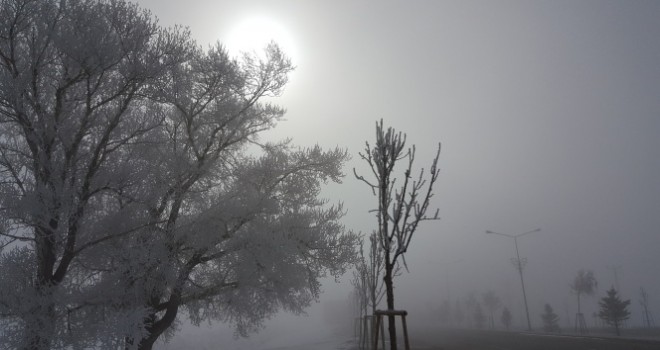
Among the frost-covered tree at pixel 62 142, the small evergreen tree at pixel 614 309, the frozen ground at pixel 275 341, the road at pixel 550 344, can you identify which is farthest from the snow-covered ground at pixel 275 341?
the small evergreen tree at pixel 614 309

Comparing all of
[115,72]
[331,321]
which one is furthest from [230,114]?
[331,321]

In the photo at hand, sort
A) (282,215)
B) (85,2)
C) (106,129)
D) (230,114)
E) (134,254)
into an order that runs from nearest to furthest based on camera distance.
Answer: (134,254)
(85,2)
(106,129)
(282,215)
(230,114)

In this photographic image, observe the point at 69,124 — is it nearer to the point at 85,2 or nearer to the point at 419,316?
the point at 85,2

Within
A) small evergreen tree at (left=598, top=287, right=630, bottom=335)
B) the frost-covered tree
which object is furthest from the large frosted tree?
small evergreen tree at (left=598, top=287, right=630, bottom=335)

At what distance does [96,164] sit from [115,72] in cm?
255

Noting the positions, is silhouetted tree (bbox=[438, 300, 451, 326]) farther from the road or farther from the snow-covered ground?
the road

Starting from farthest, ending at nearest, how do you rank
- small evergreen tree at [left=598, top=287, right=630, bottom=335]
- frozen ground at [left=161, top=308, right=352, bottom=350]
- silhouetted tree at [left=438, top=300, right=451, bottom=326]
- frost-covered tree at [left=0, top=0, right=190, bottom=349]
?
silhouetted tree at [left=438, top=300, right=451, bottom=326] < small evergreen tree at [left=598, top=287, right=630, bottom=335] < frozen ground at [left=161, top=308, right=352, bottom=350] < frost-covered tree at [left=0, top=0, right=190, bottom=349]

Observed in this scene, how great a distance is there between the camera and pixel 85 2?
8609 millimetres

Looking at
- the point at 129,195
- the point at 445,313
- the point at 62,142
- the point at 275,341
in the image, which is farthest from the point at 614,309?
the point at 445,313

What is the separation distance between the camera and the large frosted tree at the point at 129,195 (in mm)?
7465

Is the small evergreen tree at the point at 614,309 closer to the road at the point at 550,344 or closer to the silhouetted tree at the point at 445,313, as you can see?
the road at the point at 550,344

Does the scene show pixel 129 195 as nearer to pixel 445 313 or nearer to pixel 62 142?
pixel 62 142

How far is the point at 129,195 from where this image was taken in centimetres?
873

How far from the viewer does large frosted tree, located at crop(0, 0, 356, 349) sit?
7.46 meters
